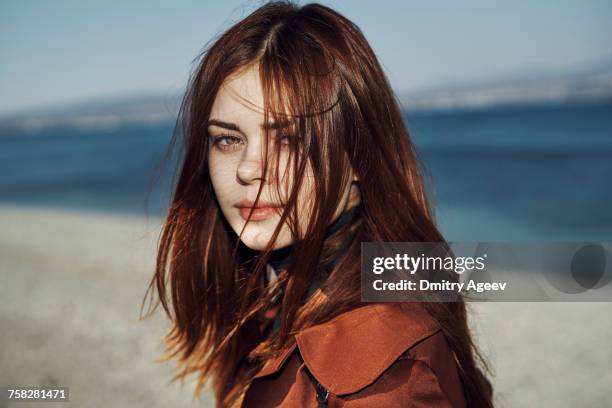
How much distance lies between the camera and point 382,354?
5.23 ft

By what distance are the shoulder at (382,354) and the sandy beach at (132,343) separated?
1579 millimetres

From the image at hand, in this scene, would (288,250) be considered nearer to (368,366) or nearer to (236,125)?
(236,125)

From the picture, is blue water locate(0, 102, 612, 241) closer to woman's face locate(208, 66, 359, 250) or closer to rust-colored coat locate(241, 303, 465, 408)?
woman's face locate(208, 66, 359, 250)

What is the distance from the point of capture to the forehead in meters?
1.81

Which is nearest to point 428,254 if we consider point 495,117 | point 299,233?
point 299,233

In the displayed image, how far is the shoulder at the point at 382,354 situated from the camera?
156 cm

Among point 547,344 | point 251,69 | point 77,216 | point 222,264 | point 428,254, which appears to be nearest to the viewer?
point 251,69

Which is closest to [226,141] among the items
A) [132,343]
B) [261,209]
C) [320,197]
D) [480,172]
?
[261,209]

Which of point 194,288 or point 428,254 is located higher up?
point 428,254

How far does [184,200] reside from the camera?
2320mm

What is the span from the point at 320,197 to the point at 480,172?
1614 cm

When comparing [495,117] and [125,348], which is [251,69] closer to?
[125,348]

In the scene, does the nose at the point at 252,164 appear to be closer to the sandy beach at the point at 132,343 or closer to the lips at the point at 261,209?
the lips at the point at 261,209

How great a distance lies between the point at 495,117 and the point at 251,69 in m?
28.8
